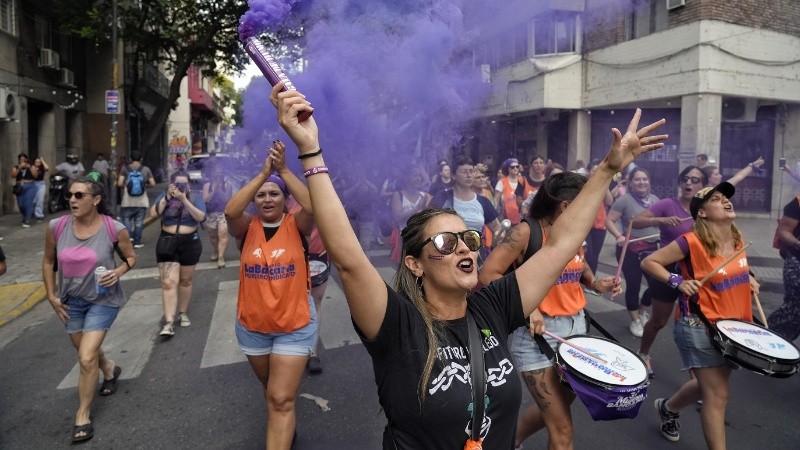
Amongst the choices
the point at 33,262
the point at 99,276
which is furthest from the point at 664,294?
the point at 33,262

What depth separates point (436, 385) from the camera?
1.71 meters

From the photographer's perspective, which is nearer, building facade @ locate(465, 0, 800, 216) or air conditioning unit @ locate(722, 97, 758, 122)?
building facade @ locate(465, 0, 800, 216)

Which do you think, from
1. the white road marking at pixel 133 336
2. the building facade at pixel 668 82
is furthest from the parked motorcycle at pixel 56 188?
the building facade at pixel 668 82

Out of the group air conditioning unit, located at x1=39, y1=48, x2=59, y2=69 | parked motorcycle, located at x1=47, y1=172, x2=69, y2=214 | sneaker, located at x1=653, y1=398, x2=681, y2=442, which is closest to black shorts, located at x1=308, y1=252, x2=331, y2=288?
sneaker, located at x1=653, y1=398, x2=681, y2=442

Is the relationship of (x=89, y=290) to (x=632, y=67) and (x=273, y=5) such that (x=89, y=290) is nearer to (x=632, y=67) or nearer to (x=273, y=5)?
(x=273, y=5)

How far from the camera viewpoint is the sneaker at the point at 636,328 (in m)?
5.38

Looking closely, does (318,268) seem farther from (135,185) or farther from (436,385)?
(135,185)

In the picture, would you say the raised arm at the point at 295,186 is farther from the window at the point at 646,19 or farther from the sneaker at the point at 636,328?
the window at the point at 646,19

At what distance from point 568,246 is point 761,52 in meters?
14.1

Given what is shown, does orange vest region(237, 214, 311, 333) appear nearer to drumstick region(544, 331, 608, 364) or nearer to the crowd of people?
the crowd of people

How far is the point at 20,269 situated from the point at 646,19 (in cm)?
1465

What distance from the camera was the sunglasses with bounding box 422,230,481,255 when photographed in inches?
72.9

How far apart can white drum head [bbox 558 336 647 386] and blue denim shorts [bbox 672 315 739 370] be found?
64cm

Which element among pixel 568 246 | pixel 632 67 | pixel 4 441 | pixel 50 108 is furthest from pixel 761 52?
pixel 50 108
